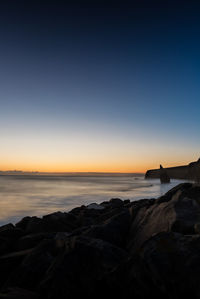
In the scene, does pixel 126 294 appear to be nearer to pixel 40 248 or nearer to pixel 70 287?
pixel 70 287

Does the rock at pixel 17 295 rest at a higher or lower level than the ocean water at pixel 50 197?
higher

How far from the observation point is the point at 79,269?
2.80 meters

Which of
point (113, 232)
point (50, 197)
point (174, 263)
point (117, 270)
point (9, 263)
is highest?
point (174, 263)

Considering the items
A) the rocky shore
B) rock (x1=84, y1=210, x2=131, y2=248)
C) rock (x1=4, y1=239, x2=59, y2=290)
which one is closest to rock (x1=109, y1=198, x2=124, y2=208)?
rock (x1=84, y1=210, x2=131, y2=248)

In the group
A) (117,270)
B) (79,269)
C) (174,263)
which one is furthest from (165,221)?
(79,269)

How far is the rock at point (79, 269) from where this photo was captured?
2.67 metres

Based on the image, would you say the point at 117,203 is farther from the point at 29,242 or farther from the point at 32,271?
the point at 32,271

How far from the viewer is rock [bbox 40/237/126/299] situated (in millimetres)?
2672

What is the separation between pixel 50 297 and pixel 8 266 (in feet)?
6.53

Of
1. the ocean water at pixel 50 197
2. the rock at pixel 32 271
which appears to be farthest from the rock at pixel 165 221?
the ocean water at pixel 50 197

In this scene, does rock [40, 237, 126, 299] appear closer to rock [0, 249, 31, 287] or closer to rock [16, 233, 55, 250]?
rock [0, 249, 31, 287]

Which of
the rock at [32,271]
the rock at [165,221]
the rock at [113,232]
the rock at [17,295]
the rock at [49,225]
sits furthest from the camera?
the rock at [49,225]

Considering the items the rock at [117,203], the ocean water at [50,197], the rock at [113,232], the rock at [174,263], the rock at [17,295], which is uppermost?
the rock at [174,263]

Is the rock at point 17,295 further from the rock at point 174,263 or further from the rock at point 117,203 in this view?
the rock at point 117,203
